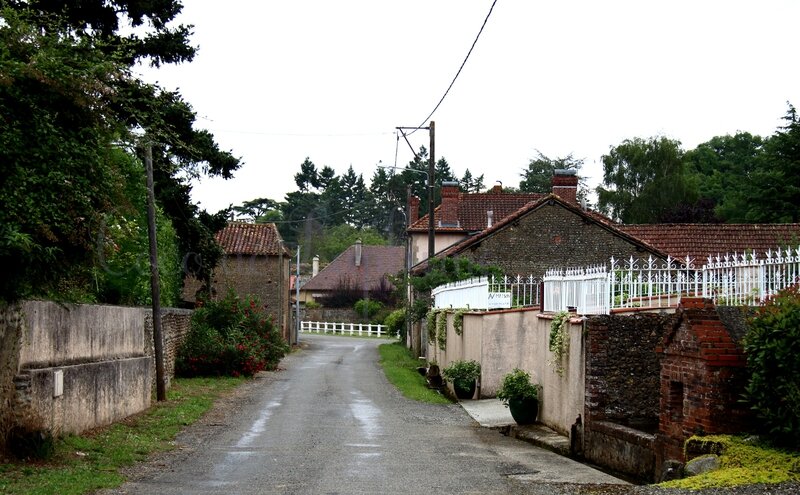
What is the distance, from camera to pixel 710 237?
37500mm

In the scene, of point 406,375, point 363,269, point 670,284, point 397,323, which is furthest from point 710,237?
point 363,269

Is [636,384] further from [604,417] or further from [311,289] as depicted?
[311,289]

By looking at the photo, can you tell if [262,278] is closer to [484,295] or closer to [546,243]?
[546,243]

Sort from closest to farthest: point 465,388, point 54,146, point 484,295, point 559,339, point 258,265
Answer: point 54,146, point 559,339, point 465,388, point 484,295, point 258,265

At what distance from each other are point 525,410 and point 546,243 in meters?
21.7

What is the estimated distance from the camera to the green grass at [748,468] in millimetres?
8000

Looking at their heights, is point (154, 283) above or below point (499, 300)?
above

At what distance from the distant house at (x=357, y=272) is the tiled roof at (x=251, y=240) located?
2626 centimetres

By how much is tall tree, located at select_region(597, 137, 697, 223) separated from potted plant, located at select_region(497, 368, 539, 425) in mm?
44651

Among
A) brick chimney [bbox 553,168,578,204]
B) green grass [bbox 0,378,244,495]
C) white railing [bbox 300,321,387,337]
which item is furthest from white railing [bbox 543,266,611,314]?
white railing [bbox 300,321,387,337]

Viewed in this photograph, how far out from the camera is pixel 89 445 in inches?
515

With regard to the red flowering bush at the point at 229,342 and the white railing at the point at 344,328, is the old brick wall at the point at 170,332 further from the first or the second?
the white railing at the point at 344,328

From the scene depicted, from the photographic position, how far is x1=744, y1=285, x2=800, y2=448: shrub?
27.3 feet

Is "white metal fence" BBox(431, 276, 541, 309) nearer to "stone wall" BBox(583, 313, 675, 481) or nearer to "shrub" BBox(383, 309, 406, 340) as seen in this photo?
"stone wall" BBox(583, 313, 675, 481)
